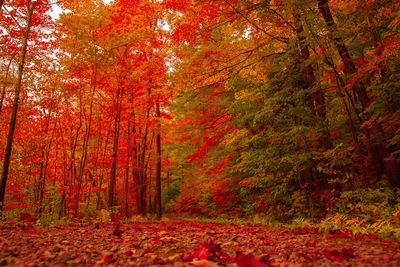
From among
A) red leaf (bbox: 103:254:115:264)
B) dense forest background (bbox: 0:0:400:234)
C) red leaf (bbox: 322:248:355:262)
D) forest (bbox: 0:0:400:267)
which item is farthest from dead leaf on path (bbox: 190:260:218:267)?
dense forest background (bbox: 0:0:400:234)

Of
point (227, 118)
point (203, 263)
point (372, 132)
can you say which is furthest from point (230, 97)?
point (203, 263)

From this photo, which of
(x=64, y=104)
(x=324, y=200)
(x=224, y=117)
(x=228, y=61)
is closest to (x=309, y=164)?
(x=324, y=200)

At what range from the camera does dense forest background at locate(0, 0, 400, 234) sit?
7324 millimetres

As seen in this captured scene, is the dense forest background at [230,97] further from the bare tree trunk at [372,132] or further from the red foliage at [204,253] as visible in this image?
the red foliage at [204,253]

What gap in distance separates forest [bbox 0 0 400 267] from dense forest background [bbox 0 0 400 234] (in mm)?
67

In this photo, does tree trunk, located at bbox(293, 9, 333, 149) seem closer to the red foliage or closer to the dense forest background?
the dense forest background

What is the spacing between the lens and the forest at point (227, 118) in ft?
14.7

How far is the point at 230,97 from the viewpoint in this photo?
15133 mm

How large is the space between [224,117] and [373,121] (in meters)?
8.57

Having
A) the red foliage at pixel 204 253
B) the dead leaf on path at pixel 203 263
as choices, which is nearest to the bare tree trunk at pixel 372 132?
the red foliage at pixel 204 253

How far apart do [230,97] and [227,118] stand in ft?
4.09

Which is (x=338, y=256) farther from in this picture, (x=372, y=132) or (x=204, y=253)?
(x=372, y=132)

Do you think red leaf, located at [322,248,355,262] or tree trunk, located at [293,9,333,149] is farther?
tree trunk, located at [293,9,333,149]

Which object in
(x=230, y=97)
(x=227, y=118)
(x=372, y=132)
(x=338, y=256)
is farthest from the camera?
(x=230, y=97)
